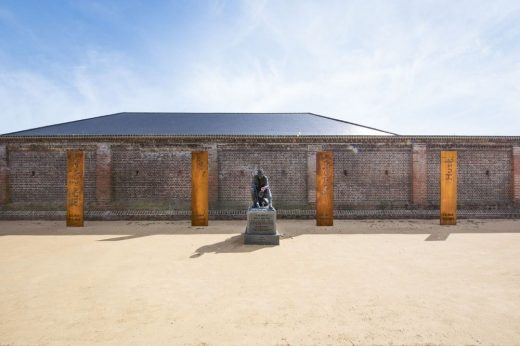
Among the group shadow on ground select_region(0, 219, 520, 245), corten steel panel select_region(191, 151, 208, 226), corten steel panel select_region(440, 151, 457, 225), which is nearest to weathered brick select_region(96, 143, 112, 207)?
shadow on ground select_region(0, 219, 520, 245)

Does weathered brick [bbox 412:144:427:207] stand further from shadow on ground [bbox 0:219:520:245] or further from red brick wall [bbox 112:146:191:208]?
red brick wall [bbox 112:146:191:208]

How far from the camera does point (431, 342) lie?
94.7 inches

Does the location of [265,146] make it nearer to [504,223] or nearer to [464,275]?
[464,275]

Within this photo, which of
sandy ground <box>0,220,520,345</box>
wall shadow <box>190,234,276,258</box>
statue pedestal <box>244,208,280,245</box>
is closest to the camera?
sandy ground <box>0,220,520,345</box>

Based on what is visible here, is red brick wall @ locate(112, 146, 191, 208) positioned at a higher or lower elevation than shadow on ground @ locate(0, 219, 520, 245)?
higher

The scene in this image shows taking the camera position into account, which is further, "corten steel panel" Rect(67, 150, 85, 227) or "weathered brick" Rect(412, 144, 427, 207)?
"weathered brick" Rect(412, 144, 427, 207)

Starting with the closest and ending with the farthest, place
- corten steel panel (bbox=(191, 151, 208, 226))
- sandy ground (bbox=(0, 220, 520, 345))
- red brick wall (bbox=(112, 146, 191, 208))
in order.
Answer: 1. sandy ground (bbox=(0, 220, 520, 345))
2. corten steel panel (bbox=(191, 151, 208, 226))
3. red brick wall (bbox=(112, 146, 191, 208))

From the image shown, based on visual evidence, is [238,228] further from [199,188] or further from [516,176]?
[516,176]

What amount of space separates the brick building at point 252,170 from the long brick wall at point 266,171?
0.04 m

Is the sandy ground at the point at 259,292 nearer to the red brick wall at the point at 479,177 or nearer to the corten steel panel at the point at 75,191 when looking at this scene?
the corten steel panel at the point at 75,191

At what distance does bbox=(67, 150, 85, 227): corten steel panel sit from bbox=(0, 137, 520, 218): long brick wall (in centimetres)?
132

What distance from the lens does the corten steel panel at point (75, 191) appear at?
8.70m

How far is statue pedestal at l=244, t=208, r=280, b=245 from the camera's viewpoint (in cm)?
621

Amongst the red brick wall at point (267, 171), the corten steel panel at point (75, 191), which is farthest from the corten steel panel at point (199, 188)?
the corten steel panel at point (75, 191)
